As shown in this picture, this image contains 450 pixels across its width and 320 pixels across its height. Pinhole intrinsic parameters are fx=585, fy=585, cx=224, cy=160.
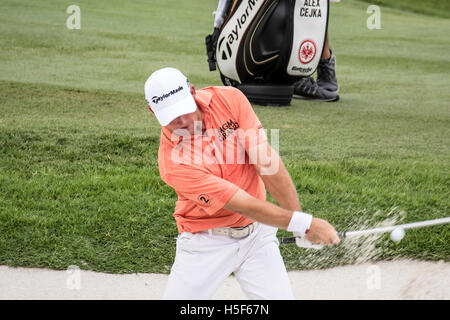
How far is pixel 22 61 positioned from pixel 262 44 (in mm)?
4411

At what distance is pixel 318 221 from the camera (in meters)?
2.94

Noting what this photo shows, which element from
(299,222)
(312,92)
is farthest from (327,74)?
(299,222)

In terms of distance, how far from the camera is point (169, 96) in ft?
9.50

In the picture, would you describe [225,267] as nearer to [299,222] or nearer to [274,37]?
[299,222]

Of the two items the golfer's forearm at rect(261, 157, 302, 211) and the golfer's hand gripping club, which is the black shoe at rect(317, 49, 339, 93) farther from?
the golfer's hand gripping club

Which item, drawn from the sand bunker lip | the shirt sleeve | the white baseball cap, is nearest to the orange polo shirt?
the shirt sleeve

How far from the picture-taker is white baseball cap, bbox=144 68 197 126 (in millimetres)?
2893

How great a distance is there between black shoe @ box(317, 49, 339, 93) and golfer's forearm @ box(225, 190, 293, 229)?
17.2 ft

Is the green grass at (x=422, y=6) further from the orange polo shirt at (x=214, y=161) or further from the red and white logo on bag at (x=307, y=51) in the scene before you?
the orange polo shirt at (x=214, y=161)

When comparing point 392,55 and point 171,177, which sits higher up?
point 171,177

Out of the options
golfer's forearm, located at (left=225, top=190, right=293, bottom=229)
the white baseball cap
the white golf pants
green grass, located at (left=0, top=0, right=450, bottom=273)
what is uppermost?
the white baseball cap
